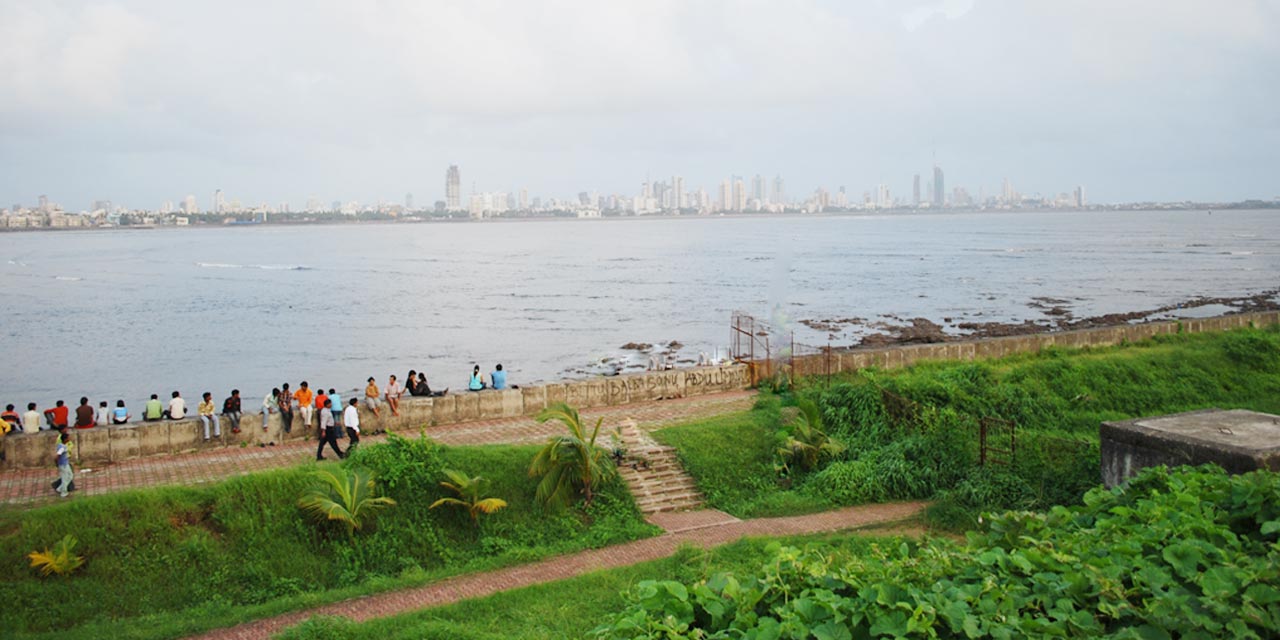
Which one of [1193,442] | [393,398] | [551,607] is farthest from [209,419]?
[1193,442]

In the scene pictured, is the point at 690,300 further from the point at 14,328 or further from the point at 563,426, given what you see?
the point at 563,426

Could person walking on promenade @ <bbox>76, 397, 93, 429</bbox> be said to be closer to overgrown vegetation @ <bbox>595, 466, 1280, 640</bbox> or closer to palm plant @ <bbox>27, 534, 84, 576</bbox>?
palm plant @ <bbox>27, 534, 84, 576</bbox>

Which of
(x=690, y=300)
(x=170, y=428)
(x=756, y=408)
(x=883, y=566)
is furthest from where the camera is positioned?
(x=690, y=300)

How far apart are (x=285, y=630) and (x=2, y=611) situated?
4.17m

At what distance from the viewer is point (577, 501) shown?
1608 cm

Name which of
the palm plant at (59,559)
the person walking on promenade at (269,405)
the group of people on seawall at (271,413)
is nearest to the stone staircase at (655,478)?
the group of people on seawall at (271,413)

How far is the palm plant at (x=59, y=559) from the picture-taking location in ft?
42.0

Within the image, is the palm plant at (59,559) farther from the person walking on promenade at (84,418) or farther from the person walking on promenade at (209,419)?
the person walking on promenade at (84,418)

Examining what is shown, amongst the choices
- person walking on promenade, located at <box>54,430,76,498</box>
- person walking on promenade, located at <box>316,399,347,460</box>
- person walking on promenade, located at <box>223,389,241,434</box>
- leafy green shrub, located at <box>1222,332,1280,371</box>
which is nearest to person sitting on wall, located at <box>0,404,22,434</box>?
person walking on promenade, located at <box>54,430,76,498</box>

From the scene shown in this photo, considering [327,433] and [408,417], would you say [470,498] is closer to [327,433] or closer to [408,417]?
[327,433]

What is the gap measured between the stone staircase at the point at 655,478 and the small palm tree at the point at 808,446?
7.07 ft

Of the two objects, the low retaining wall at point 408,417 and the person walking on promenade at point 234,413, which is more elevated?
the person walking on promenade at point 234,413

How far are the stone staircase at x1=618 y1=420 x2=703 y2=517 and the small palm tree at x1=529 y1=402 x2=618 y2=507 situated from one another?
2.96 ft

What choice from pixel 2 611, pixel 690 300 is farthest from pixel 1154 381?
pixel 690 300
